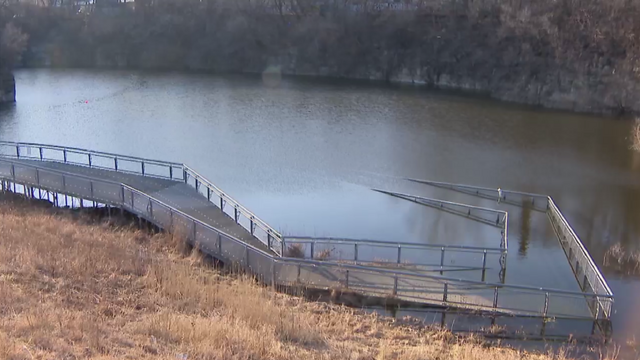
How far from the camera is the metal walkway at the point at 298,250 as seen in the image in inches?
514

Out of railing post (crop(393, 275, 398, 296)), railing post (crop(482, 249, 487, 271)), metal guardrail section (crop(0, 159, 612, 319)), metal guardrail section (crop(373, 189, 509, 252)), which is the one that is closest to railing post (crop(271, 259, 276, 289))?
metal guardrail section (crop(0, 159, 612, 319))

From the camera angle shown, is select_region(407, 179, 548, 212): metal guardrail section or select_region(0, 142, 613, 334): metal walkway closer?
select_region(0, 142, 613, 334): metal walkway

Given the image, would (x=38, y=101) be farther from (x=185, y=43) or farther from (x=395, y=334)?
(x=395, y=334)

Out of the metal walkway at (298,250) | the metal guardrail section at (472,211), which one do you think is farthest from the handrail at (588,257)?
the metal guardrail section at (472,211)

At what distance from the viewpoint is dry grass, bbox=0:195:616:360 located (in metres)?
7.14

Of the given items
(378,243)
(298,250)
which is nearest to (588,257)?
(378,243)

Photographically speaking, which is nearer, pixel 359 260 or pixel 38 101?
pixel 359 260

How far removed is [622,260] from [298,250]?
951 cm

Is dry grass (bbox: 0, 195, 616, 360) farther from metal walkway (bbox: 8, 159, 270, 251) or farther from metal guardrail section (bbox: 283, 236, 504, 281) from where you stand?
metal guardrail section (bbox: 283, 236, 504, 281)

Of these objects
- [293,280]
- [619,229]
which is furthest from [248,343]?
[619,229]

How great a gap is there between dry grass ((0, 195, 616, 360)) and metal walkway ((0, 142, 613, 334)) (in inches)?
40.2

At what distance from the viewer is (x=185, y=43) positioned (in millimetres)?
74188

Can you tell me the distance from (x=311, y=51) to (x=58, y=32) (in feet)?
111

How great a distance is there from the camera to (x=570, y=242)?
17641mm
